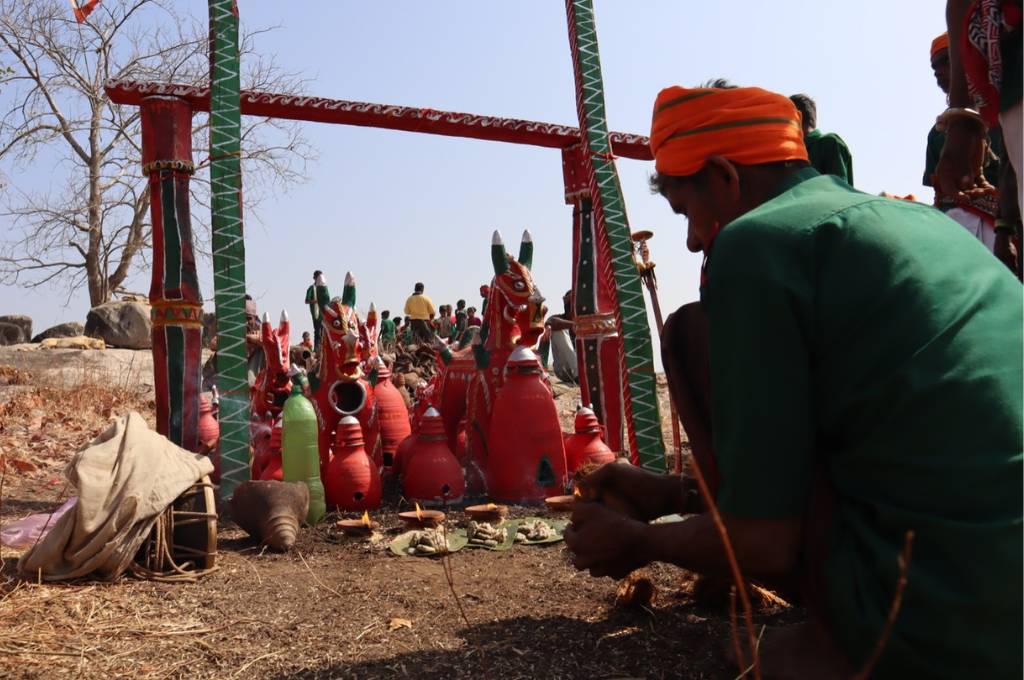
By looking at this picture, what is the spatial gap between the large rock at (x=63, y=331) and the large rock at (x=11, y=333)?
3.12 ft

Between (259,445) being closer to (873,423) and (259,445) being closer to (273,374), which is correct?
(273,374)

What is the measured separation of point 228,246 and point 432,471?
1.88 metres

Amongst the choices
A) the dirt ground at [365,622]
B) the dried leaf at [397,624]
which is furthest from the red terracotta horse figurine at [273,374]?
the dried leaf at [397,624]

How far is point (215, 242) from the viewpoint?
5.28 metres

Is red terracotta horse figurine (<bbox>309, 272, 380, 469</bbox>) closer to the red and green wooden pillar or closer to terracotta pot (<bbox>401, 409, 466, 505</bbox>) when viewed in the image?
terracotta pot (<bbox>401, 409, 466, 505</bbox>)

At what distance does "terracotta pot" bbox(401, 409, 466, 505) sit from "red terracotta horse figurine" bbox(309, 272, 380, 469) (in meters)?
0.44

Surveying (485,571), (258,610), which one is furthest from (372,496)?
(258,610)

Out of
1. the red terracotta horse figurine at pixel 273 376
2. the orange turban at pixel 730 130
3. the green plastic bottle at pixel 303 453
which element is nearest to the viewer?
the orange turban at pixel 730 130

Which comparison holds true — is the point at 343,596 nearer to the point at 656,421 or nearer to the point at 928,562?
the point at 928,562

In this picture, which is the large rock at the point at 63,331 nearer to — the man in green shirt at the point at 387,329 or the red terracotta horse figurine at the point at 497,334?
the man in green shirt at the point at 387,329

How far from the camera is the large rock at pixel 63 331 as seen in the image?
18.0 meters

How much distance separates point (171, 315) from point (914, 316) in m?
5.11

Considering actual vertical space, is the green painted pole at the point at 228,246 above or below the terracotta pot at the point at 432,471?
above

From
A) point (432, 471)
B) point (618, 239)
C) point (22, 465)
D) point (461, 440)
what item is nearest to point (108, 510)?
point (432, 471)
